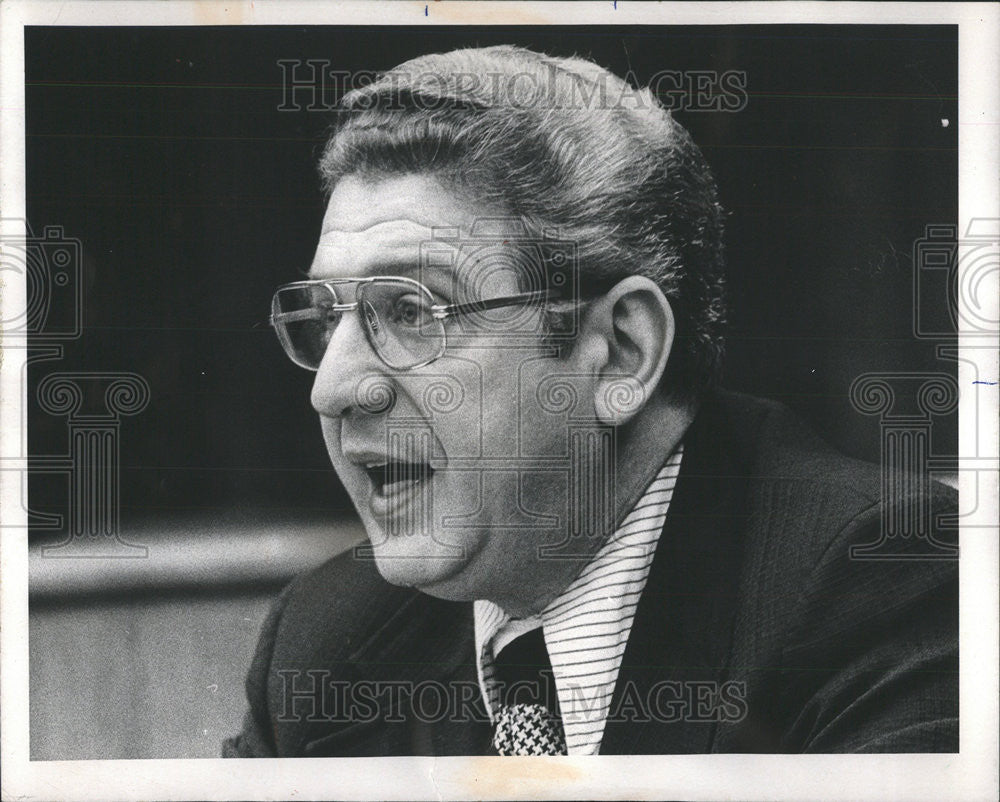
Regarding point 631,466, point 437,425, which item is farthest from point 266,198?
point 631,466

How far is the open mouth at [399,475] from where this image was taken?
1.99 m

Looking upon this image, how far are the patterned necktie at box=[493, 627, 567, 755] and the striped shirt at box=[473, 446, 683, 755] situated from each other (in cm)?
1

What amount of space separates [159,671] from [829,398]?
1563mm

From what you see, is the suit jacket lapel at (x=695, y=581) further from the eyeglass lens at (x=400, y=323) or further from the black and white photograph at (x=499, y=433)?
the eyeglass lens at (x=400, y=323)

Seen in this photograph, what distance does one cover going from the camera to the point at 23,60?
210 centimetres

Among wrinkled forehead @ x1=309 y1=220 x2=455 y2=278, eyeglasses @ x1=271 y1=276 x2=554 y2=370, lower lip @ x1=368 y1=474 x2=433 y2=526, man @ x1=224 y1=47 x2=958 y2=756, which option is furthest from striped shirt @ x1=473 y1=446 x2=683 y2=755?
wrinkled forehead @ x1=309 y1=220 x2=455 y2=278

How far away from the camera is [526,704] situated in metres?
2.05

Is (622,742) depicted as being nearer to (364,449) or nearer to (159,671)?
(364,449)

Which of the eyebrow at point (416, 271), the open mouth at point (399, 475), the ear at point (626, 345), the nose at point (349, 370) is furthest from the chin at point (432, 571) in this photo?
the eyebrow at point (416, 271)

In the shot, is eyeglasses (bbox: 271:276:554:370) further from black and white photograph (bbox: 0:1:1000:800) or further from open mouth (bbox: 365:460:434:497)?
open mouth (bbox: 365:460:434:497)

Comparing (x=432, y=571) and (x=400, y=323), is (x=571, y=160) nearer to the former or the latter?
(x=400, y=323)

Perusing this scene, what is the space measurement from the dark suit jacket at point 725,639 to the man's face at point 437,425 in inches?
5.5

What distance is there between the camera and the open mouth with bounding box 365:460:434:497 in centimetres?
199

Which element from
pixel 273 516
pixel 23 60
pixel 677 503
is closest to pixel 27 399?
pixel 273 516
